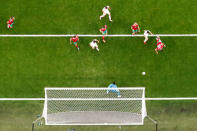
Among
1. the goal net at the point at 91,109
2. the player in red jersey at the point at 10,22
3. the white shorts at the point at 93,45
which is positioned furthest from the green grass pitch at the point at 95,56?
the goal net at the point at 91,109

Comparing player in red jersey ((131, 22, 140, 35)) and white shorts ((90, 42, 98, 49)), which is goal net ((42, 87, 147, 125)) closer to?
white shorts ((90, 42, 98, 49))

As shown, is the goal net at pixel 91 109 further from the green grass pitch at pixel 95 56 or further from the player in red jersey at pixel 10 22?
the player in red jersey at pixel 10 22

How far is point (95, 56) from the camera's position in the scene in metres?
17.3

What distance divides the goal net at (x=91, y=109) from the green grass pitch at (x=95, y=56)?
32.5 inches

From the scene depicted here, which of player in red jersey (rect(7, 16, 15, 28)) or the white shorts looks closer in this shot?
the white shorts

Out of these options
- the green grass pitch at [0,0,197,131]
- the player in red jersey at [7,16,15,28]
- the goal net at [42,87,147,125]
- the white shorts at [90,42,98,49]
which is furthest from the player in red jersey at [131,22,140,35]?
the player in red jersey at [7,16,15,28]

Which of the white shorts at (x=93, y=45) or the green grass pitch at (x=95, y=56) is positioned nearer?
the white shorts at (x=93, y=45)

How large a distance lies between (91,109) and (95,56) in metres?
3.23

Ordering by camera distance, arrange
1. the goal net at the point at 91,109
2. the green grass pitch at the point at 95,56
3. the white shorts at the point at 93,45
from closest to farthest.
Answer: the goal net at the point at 91,109 → the white shorts at the point at 93,45 → the green grass pitch at the point at 95,56

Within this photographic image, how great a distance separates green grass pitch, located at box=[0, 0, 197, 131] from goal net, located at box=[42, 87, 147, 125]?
83cm

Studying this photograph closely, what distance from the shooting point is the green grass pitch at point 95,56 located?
17.1 m

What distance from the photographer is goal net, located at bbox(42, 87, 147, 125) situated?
16234 mm

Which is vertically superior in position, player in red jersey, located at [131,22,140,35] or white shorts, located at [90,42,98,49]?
player in red jersey, located at [131,22,140,35]

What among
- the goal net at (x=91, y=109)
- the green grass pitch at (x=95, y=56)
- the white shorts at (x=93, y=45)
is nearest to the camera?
the goal net at (x=91, y=109)
